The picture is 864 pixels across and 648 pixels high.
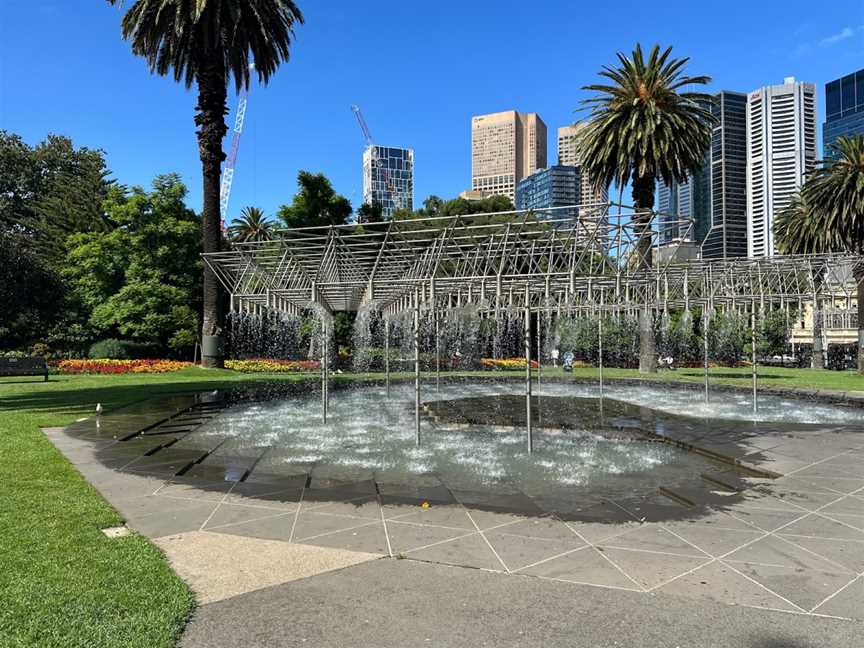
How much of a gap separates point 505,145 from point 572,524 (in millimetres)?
170541

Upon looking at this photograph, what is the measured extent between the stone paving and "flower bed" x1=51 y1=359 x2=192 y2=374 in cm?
2191

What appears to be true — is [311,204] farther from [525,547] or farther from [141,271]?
[525,547]

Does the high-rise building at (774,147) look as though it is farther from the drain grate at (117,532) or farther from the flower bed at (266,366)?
the drain grate at (117,532)

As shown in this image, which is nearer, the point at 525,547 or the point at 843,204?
the point at 525,547

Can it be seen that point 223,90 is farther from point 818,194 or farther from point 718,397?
point 818,194

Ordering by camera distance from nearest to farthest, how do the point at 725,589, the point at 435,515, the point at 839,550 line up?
the point at 725,589 < the point at 839,550 < the point at 435,515

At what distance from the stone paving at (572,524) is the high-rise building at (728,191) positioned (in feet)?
206

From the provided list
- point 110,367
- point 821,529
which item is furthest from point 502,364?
point 821,529

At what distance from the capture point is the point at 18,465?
8820 mm

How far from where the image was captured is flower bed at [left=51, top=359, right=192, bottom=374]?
95.1 ft

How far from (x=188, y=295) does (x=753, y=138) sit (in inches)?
3985

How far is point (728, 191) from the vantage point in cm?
8019

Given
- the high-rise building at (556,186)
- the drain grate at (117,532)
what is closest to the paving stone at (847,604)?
the drain grate at (117,532)

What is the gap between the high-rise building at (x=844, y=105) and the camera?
443 ft
